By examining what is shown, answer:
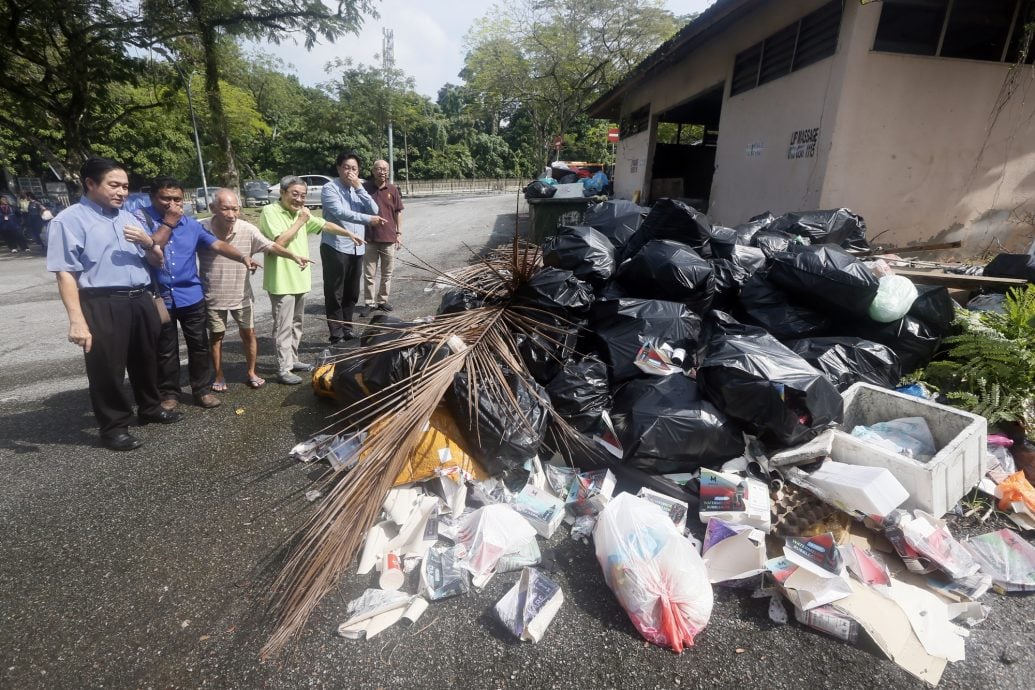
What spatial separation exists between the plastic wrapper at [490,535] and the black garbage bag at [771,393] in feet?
3.46

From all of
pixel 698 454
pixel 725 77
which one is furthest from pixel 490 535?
pixel 725 77

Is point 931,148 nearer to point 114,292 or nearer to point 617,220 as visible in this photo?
point 617,220

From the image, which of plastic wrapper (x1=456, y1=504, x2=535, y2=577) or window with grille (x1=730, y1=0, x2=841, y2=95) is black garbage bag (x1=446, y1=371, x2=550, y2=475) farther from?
window with grille (x1=730, y1=0, x2=841, y2=95)

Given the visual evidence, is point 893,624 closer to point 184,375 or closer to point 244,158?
point 184,375

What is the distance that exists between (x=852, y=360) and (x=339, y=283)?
→ 12.1 feet

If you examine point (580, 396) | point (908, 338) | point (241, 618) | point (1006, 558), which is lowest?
point (241, 618)

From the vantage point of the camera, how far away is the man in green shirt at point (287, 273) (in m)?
3.35

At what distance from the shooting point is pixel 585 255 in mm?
3008

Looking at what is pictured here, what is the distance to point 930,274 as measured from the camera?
3406 mm

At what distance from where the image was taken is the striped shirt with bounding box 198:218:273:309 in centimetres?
313

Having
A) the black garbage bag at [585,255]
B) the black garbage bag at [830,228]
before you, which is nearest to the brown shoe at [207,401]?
the black garbage bag at [585,255]

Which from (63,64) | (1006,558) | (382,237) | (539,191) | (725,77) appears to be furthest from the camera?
(63,64)

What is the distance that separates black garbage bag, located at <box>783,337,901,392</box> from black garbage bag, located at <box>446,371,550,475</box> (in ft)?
4.90

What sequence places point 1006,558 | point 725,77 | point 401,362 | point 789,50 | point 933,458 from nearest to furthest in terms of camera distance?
point 1006,558, point 933,458, point 401,362, point 789,50, point 725,77
